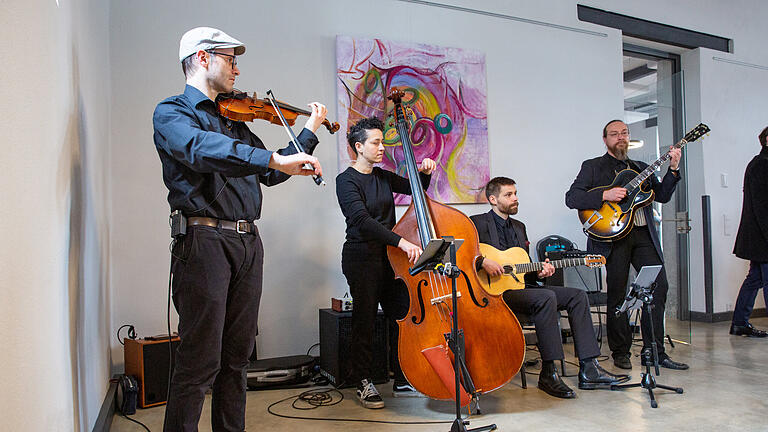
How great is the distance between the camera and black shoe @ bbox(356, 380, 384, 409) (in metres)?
2.88

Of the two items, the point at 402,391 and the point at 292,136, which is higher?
the point at 292,136

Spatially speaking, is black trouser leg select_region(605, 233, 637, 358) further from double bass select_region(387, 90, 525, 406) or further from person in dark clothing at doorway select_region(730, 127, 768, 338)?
person in dark clothing at doorway select_region(730, 127, 768, 338)

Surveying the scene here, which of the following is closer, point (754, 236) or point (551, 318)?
point (551, 318)

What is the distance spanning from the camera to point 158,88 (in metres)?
3.52

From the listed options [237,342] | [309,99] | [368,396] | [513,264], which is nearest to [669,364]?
[513,264]

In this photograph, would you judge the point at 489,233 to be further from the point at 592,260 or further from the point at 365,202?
the point at 365,202

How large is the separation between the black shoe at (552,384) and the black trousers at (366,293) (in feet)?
2.79

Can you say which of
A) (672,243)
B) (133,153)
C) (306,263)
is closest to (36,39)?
(133,153)

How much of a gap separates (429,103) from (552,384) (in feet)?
7.67

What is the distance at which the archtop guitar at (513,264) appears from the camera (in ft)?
10.2

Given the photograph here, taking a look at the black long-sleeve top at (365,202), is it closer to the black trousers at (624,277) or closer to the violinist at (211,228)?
the violinist at (211,228)

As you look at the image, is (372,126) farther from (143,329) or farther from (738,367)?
(738,367)

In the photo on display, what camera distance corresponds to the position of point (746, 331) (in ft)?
15.6

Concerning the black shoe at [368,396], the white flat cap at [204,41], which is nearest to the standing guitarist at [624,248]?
the black shoe at [368,396]
